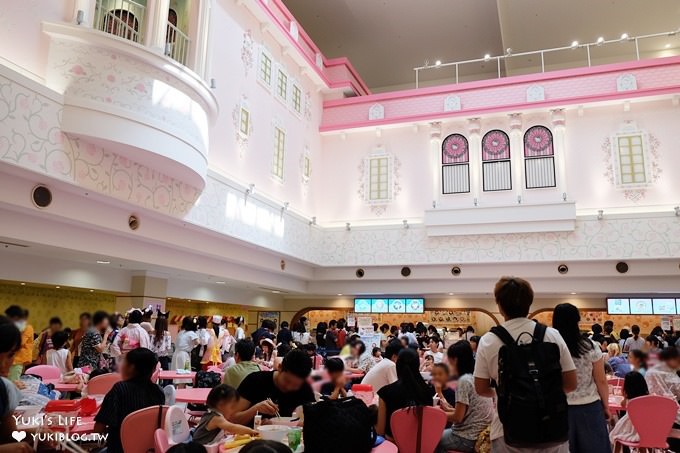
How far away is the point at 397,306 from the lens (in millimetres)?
14938

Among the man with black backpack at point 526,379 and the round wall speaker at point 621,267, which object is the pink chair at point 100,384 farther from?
the round wall speaker at point 621,267

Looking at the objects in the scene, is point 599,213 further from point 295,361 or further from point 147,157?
point 295,361

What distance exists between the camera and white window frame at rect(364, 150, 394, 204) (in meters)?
14.5

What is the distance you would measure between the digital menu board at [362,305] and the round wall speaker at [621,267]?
6.63 metres

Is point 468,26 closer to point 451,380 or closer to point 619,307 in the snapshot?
point 619,307

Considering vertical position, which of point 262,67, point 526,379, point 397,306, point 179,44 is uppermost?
point 262,67

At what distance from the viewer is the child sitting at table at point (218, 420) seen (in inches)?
126

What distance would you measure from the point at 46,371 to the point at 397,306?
10.5 meters

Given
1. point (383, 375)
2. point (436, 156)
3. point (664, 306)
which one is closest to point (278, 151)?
point (436, 156)

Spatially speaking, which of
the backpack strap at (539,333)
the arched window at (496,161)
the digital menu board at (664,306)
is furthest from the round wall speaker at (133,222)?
the digital menu board at (664,306)

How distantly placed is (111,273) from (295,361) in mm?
7995

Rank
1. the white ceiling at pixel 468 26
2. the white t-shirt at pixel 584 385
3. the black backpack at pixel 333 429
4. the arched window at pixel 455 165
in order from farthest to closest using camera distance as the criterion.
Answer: the white ceiling at pixel 468 26, the arched window at pixel 455 165, the white t-shirt at pixel 584 385, the black backpack at pixel 333 429

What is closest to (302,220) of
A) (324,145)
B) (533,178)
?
(324,145)

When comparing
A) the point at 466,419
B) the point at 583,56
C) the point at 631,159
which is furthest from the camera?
Result: the point at 583,56
